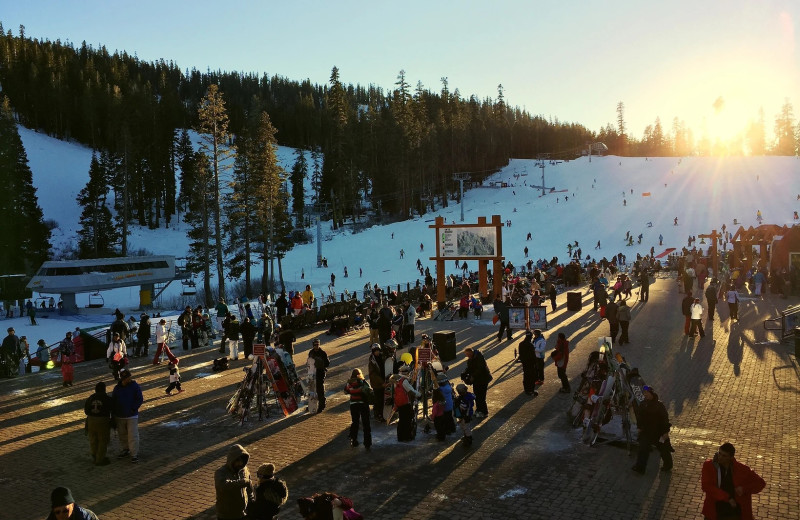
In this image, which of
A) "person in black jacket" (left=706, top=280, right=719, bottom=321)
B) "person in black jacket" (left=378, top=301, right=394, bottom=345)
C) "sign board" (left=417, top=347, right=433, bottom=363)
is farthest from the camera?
"person in black jacket" (left=706, top=280, right=719, bottom=321)

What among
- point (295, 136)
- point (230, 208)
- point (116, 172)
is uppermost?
point (295, 136)

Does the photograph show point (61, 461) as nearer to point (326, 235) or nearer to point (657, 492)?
point (657, 492)

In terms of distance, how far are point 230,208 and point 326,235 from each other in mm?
22886

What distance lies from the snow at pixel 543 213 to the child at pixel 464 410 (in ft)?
82.9

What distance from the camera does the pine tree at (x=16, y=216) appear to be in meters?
49.4

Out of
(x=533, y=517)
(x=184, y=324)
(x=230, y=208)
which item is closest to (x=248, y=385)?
(x=533, y=517)

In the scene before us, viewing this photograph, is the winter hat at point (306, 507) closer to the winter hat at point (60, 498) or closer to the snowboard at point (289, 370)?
the winter hat at point (60, 498)

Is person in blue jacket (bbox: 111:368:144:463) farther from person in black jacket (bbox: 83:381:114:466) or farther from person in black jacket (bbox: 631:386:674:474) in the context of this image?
person in black jacket (bbox: 631:386:674:474)

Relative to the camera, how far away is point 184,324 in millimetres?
19562

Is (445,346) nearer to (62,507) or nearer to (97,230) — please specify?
(62,507)

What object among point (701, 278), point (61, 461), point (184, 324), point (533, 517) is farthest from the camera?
point (701, 278)

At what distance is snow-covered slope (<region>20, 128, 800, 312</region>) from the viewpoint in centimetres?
5303

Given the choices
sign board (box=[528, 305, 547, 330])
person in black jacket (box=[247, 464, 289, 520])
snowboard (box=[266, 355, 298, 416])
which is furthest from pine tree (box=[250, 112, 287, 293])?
person in black jacket (box=[247, 464, 289, 520])

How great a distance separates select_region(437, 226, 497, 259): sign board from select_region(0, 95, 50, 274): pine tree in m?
39.4
